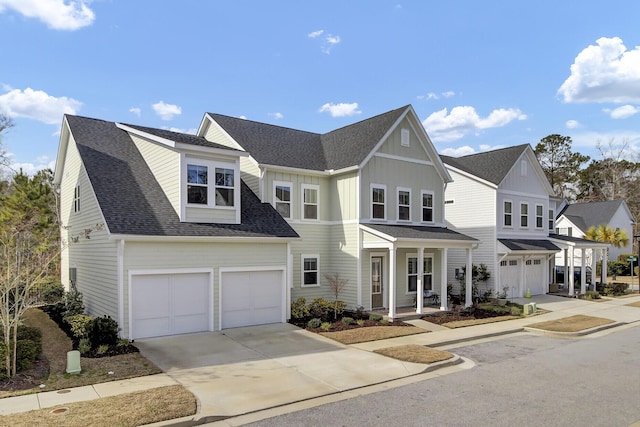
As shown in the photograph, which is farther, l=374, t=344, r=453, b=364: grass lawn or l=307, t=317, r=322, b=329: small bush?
l=307, t=317, r=322, b=329: small bush

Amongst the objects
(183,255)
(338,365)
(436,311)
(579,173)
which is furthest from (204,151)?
(579,173)

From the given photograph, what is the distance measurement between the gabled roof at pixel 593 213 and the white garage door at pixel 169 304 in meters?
43.1

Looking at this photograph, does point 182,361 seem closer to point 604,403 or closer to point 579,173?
point 604,403

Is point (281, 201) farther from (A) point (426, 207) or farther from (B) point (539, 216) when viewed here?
(B) point (539, 216)

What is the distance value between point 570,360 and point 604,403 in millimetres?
3960

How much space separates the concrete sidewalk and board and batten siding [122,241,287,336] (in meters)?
2.33

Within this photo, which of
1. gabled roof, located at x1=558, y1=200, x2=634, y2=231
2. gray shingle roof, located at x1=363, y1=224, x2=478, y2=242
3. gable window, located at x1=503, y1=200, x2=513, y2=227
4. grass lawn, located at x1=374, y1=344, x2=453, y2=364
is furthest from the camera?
gabled roof, located at x1=558, y1=200, x2=634, y2=231

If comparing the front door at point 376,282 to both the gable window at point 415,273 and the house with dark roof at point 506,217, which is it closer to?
the gable window at point 415,273

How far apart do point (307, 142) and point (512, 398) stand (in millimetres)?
16171

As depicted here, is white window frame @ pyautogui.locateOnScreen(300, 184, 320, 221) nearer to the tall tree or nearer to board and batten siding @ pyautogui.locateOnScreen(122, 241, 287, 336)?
board and batten siding @ pyautogui.locateOnScreen(122, 241, 287, 336)

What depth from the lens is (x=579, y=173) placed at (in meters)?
62.9

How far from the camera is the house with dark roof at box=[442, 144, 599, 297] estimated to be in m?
25.1

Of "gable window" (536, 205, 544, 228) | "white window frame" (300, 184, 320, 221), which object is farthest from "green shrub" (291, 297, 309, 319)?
"gable window" (536, 205, 544, 228)

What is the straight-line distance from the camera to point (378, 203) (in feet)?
66.1
